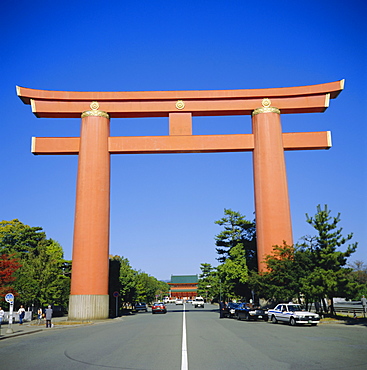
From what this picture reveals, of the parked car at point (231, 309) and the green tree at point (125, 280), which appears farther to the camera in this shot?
the green tree at point (125, 280)

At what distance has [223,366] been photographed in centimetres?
994

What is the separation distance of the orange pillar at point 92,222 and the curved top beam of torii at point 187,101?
131 centimetres

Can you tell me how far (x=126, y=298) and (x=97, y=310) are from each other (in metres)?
19.2

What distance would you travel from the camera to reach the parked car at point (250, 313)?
31802 millimetres

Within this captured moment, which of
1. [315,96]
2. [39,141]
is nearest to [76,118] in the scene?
[39,141]

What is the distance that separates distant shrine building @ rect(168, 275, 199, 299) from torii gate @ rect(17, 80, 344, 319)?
120712 mm

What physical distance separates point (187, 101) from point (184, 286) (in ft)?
413

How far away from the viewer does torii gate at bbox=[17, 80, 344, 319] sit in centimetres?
3872

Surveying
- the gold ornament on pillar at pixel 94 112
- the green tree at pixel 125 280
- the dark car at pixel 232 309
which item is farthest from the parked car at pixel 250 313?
the gold ornament on pillar at pixel 94 112

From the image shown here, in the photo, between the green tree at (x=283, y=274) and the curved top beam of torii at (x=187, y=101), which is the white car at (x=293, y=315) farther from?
the curved top beam of torii at (x=187, y=101)

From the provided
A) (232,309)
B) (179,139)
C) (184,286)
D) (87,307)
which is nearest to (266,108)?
(179,139)

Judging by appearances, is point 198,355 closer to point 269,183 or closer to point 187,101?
point 269,183

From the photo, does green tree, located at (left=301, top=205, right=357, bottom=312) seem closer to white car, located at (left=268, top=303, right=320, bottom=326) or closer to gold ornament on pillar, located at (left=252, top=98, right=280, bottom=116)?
white car, located at (left=268, top=303, right=320, bottom=326)

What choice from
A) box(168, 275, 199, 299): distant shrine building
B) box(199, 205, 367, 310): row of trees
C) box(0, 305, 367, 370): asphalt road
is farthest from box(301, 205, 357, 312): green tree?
box(168, 275, 199, 299): distant shrine building
